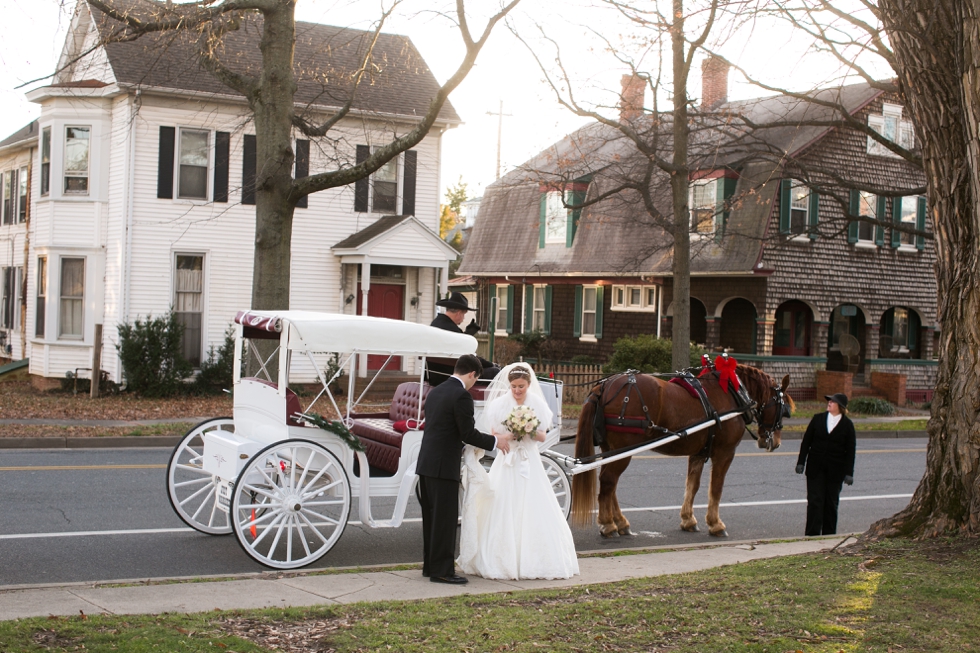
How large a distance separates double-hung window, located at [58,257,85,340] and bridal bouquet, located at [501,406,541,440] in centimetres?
1945

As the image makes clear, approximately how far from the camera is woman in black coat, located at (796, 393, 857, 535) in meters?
10.7

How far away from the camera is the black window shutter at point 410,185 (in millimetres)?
26391

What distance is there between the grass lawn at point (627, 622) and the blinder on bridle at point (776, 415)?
3.87m

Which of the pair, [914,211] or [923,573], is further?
[914,211]

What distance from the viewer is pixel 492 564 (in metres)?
8.09

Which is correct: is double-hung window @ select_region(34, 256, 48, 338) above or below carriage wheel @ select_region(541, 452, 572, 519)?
above

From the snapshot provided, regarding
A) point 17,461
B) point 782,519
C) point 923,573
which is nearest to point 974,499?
point 923,573

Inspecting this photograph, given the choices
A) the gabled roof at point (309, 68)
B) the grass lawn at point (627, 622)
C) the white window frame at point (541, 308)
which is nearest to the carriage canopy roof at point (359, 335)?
the grass lawn at point (627, 622)

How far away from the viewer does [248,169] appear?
974 inches

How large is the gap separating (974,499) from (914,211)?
27363 millimetres

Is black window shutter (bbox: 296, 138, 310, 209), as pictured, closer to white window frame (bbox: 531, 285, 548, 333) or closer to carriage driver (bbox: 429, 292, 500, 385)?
white window frame (bbox: 531, 285, 548, 333)

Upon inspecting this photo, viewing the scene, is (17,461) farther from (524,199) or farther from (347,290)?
(524,199)

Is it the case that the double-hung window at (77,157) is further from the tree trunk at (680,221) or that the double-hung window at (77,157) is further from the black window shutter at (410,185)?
the tree trunk at (680,221)

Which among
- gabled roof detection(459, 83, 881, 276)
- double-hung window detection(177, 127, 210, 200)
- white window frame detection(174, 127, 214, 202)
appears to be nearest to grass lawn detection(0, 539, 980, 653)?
gabled roof detection(459, 83, 881, 276)
